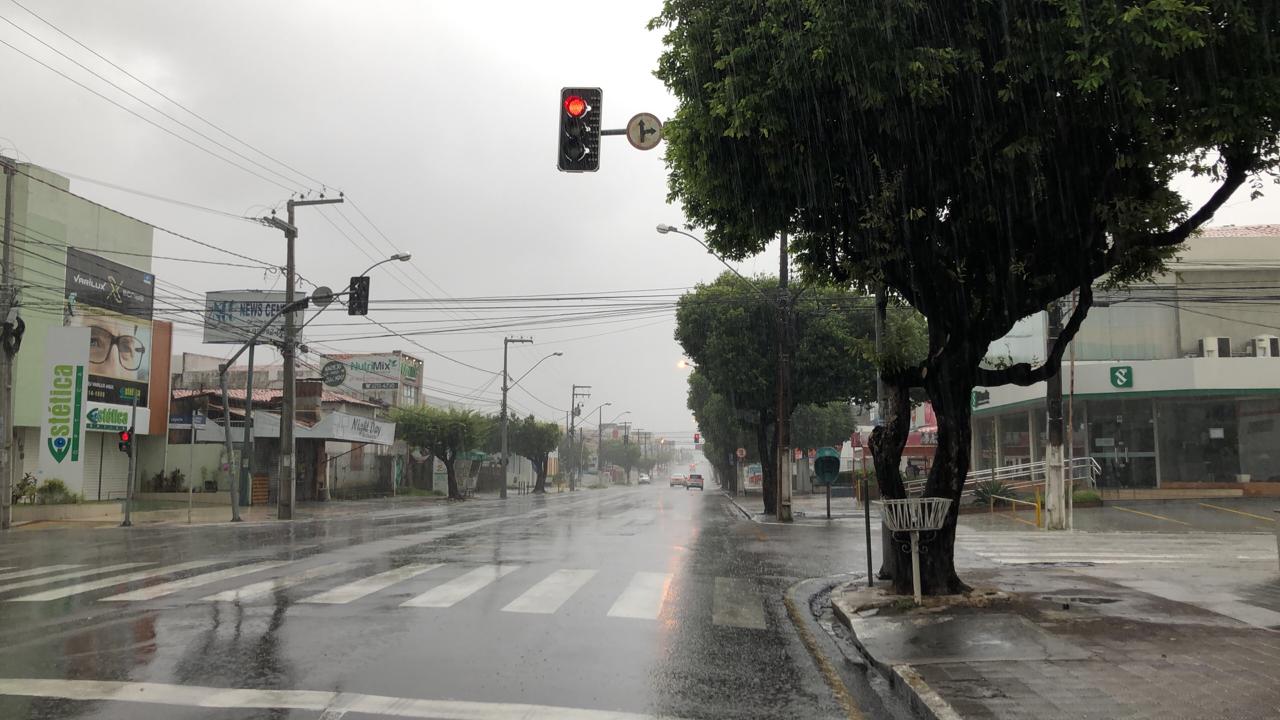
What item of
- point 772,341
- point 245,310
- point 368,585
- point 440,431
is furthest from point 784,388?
point 245,310

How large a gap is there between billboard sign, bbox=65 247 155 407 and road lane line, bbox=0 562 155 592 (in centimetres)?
2093

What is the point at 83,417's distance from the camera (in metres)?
29.3

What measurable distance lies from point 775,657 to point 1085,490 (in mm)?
26877

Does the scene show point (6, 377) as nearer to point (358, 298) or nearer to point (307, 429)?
point (358, 298)

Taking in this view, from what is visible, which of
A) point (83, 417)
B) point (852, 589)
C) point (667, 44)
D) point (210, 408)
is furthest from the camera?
point (210, 408)

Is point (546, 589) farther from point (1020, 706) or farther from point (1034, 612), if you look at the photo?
point (1020, 706)

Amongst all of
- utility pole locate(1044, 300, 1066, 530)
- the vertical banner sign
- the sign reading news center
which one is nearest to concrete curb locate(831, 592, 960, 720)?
utility pole locate(1044, 300, 1066, 530)

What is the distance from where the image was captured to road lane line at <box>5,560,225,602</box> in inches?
414

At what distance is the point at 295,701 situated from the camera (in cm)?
598

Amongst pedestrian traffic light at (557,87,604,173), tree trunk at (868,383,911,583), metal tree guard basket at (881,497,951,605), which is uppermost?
pedestrian traffic light at (557,87,604,173)

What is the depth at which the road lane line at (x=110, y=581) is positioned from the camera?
34.5 feet

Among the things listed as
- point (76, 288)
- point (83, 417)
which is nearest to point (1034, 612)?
point (83, 417)

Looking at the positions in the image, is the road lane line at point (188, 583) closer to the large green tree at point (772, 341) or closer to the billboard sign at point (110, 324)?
the large green tree at point (772, 341)

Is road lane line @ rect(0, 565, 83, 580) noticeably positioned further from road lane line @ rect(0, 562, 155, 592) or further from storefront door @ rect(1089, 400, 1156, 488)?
storefront door @ rect(1089, 400, 1156, 488)
